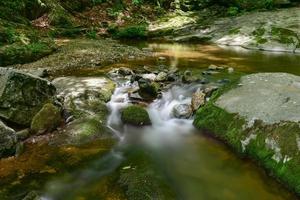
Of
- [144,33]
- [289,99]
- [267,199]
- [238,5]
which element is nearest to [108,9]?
[144,33]

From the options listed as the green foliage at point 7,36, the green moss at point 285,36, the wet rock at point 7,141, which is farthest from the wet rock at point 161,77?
the green moss at point 285,36

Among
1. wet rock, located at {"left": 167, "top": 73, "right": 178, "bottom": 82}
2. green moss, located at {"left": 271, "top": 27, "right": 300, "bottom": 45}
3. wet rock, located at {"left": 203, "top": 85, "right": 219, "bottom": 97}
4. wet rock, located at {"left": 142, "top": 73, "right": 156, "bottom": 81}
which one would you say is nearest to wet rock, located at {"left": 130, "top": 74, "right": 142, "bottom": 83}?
wet rock, located at {"left": 142, "top": 73, "right": 156, "bottom": 81}

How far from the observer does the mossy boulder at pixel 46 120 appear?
7.66 meters

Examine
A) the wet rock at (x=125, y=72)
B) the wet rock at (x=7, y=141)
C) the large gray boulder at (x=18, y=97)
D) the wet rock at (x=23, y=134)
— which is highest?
the large gray boulder at (x=18, y=97)

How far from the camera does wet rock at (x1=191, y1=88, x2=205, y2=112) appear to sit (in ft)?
29.4

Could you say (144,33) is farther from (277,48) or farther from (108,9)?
(277,48)

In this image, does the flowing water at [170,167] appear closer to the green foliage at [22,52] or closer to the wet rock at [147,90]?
the wet rock at [147,90]

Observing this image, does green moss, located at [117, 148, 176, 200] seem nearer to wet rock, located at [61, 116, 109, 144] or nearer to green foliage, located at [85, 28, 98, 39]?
wet rock, located at [61, 116, 109, 144]

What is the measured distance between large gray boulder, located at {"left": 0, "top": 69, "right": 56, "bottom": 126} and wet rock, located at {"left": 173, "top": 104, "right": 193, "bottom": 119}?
10.4ft

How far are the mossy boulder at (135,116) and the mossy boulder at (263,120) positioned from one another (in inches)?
45.2

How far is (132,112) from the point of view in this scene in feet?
27.9

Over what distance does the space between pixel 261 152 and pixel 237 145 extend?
22.8 inches

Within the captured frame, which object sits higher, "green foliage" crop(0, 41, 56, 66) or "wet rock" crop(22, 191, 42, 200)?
"green foliage" crop(0, 41, 56, 66)

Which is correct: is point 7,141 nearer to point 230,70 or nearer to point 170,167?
point 170,167
